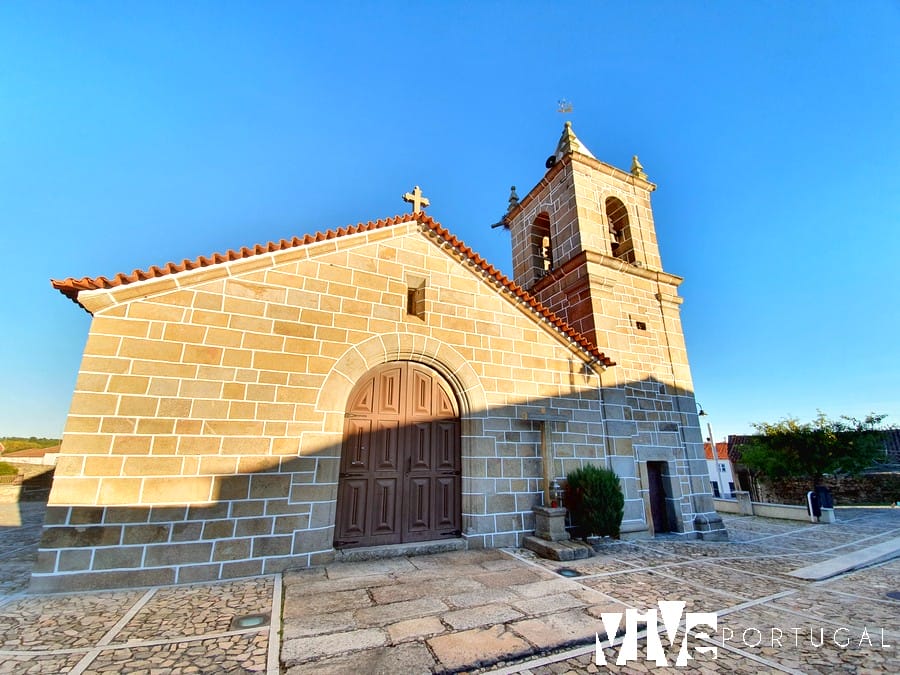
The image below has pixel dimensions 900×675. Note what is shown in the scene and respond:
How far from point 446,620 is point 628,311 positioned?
9.59m

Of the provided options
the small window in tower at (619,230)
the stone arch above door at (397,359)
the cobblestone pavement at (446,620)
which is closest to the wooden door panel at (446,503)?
the cobblestone pavement at (446,620)

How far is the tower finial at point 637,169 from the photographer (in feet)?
42.1

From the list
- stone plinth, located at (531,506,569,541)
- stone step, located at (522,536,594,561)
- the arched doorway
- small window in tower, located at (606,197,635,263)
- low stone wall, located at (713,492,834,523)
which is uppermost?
small window in tower, located at (606,197,635,263)

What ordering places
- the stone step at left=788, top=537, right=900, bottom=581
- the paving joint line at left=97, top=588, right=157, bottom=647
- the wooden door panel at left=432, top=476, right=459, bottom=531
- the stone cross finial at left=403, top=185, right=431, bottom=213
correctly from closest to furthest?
1. the paving joint line at left=97, top=588, right=157, bottom=647
2. the stone step at left=788, top=537, right=900, bottom=581
3. the wooden door panel at left=432, top=476, right=459, bottom=531
4. the stone cross finial at left=403, top=185, right=431, bottom=213

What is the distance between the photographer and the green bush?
23.4 feet

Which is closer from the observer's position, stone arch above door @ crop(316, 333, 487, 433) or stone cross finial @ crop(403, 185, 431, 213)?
stone arch above door @ crop(316, 333, 487, 433)

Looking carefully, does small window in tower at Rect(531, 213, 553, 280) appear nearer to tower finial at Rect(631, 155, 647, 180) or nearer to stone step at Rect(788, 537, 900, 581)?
tower finial at Rect(631, 155, 647, 180)

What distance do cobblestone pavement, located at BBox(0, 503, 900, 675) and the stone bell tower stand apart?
134 inches

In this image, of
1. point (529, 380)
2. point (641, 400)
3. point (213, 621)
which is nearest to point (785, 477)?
point (641, 400)

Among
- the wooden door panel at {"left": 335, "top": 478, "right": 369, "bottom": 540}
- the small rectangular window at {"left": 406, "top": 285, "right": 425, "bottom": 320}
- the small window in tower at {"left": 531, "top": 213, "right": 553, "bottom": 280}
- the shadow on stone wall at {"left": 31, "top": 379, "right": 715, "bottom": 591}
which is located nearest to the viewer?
the shadow on stone wall at {"left": 31, "top": 379, "right": 715, "bottom": 591}

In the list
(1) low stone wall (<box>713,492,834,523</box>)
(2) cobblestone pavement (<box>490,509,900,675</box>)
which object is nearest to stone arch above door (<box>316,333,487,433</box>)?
(2) cobblestone pavement (<box>490,509,900,675</box>)

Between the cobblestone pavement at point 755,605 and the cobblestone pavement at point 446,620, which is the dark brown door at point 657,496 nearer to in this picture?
the cobblestone pavement at point 755,605

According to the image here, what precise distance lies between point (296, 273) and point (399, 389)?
114 inches

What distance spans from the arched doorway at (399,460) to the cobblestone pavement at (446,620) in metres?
0.60
